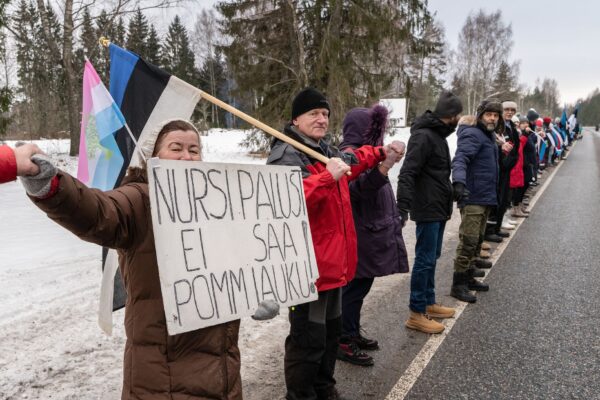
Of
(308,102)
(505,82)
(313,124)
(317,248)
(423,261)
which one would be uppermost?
(505,82)

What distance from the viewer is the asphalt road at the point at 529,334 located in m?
3.11

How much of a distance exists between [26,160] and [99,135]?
54.3 inches

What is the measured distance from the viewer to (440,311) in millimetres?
4285

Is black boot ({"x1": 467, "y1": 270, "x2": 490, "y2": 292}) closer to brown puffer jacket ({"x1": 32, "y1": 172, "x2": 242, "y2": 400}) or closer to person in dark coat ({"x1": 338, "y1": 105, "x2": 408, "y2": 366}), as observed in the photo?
person in dark coat ({"x1": 338, "y1": 105, "x2": 408, "y2": 366})

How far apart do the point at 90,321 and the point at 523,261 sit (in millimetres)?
5402

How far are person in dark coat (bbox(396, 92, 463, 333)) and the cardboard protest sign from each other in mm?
1994

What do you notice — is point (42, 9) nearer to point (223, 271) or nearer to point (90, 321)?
point (90, 321)

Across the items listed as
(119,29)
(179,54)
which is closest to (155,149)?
(119,29)

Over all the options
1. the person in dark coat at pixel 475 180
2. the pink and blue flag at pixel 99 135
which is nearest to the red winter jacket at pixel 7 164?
the pink and blue flag at pixel 99 135

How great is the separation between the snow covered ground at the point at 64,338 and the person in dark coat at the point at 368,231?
0.61 m

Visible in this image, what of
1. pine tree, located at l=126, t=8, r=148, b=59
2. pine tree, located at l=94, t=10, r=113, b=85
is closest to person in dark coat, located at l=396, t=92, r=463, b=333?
pine tree, located at l=94, t=10, r=113, b=85

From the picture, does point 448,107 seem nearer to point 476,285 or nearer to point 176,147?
point 476,285

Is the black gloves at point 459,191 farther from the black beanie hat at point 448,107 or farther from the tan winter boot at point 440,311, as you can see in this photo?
the tan winter boot at point 440,311

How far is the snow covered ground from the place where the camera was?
295cm
